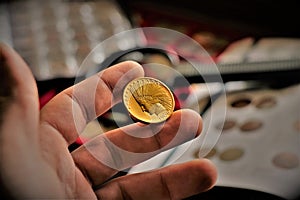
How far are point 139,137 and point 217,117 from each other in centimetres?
27

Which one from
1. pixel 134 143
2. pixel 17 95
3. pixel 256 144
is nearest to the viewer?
pixel 17 95

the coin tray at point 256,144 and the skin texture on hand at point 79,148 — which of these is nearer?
the skin texture on hand at point 79,148

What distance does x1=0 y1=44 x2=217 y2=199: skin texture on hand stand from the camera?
70 centimetres

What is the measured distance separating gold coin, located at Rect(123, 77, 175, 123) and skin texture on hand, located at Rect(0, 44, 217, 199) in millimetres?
16

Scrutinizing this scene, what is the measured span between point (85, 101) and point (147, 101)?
0.12 m

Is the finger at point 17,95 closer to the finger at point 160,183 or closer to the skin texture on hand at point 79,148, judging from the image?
the skin texture on hand at point 79,148

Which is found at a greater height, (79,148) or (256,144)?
(79,148)

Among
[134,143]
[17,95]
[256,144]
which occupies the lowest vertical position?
[256,144]

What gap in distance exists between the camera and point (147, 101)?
842 mm

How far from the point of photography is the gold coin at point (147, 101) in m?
0.82

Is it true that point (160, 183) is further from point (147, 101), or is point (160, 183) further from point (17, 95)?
point (17, 95)

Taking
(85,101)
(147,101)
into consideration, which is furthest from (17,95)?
(147,101)

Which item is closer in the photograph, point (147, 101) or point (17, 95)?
point (17, 95)

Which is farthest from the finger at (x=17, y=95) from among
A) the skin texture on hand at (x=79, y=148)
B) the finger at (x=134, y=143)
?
the finger at (x=134, y=143)
